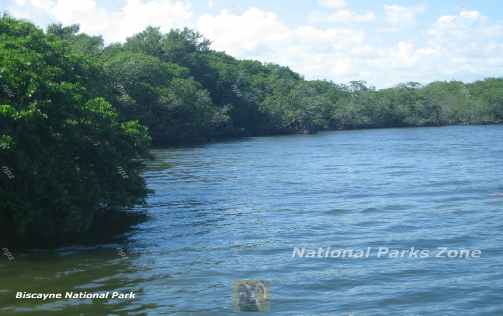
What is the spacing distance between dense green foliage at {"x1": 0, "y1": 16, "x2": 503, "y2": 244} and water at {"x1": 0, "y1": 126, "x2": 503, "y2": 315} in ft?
5.48

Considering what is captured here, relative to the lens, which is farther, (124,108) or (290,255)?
(124,108)

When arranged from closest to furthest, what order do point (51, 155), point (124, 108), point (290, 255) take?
point (290, 255), point (51, 155), point (124, 108)

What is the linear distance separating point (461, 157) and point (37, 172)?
1306 inches

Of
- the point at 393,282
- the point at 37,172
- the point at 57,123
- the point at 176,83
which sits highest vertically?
the point at 176,83

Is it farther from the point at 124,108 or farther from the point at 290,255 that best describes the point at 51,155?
the point at 124,108

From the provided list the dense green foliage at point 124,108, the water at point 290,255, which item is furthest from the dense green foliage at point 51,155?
the water at point 290,255

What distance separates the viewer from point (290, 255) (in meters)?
16.2

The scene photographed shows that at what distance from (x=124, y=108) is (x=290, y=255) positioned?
50.6 metres

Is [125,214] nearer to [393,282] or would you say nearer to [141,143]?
[141,143]

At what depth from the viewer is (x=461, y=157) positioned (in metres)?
43.0

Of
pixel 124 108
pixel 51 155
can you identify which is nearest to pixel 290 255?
pixel 51 155

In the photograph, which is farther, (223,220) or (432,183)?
(432,183)

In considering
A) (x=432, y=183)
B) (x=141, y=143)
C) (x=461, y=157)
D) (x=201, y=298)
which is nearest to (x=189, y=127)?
(x=461, y=157)

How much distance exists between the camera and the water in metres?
12.4
